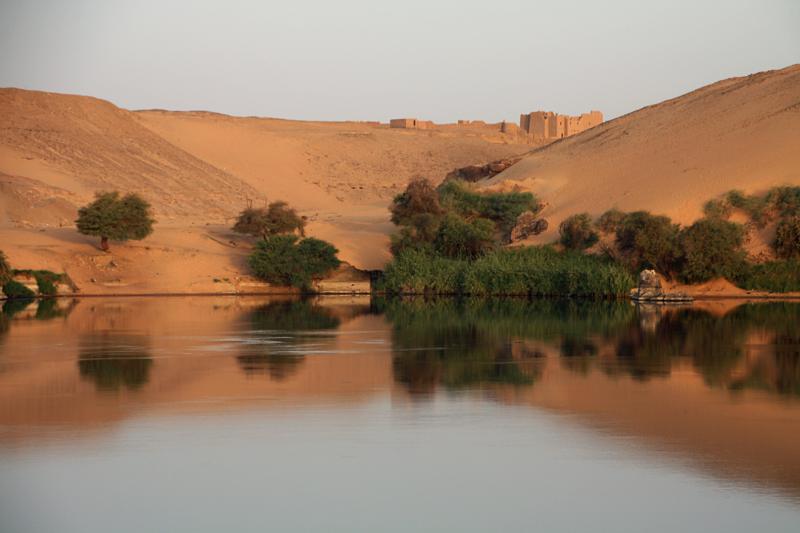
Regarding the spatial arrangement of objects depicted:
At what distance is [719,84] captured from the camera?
65.4 m

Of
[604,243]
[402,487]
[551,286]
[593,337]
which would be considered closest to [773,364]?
[593,337]

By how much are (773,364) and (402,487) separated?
1028 centimetres

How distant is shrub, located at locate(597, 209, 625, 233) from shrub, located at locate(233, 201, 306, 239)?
11525 millimetres

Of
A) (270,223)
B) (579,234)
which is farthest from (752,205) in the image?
(270,223)

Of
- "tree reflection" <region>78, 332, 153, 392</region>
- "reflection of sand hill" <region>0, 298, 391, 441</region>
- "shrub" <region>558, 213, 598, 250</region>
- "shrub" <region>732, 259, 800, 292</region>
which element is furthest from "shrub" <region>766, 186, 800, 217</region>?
"tree reflection" <region>78, 332, 153, 392</region>

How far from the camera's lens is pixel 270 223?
48.1m

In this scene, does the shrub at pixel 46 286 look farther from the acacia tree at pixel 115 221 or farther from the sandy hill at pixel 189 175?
the acacia tree at pixel 115 221

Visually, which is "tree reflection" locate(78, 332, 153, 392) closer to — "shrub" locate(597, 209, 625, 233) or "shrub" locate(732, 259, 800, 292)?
"shrub" locate(732, 259, 800, 292)

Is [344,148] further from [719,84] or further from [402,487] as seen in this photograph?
[402,487]

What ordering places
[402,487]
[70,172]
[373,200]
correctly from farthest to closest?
[373,200], [70,172], [402,487]

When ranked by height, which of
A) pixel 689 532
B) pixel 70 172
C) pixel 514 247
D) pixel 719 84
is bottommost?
pixel 689 532

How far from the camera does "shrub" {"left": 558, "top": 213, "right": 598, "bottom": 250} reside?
45.0m

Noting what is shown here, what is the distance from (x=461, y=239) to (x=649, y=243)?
722 centimetres

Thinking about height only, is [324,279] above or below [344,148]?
below
